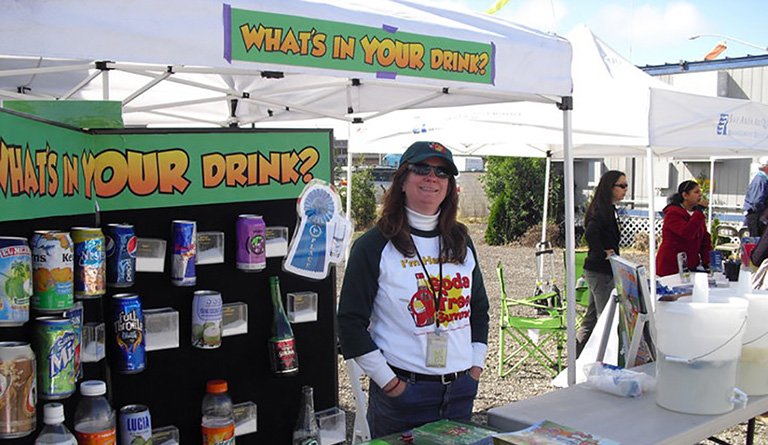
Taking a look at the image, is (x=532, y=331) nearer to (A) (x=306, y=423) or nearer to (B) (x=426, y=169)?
(A) (x=306, y=423)

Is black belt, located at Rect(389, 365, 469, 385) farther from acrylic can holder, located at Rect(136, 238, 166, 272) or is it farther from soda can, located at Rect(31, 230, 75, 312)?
soda can, located at Rect(31, 230, 75, 312)

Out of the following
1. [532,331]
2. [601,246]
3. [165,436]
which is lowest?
[532,331]

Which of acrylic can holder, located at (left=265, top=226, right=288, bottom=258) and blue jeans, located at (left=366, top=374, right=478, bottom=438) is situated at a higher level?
acrylic can holder, located at (left=265, top=226, right=288, bottom=258)

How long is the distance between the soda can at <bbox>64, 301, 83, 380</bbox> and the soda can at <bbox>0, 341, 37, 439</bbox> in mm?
229

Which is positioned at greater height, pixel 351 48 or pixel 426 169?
pixel 351 48

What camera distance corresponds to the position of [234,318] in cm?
249

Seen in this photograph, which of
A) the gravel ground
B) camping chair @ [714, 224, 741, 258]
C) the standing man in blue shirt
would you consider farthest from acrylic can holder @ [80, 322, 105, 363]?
camping chair @ [714, 224, 741, 258]

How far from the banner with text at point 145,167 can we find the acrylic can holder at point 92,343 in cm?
33

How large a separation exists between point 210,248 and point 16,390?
900 mm

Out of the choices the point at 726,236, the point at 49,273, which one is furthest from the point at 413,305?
the point at 726,236

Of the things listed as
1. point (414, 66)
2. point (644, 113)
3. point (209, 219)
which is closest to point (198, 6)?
point (209, 219)

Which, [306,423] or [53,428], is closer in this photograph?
[53,428]

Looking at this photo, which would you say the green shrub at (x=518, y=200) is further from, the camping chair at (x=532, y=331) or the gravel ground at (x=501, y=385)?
the camping chair at (x=532, y=331)

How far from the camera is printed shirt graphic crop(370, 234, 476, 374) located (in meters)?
2.44
